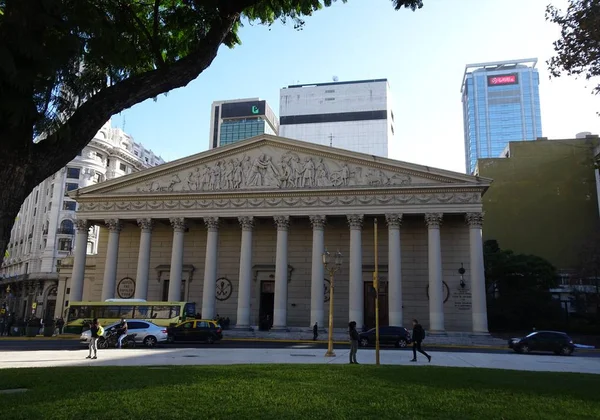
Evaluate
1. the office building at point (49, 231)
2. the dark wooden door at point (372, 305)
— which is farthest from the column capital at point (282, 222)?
the office building at point (49, 231)

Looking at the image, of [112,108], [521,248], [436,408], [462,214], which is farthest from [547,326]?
[112,108]

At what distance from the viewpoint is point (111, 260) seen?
4366cm

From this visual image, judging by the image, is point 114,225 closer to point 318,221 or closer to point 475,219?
point 318,221

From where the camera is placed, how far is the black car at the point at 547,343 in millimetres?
29094

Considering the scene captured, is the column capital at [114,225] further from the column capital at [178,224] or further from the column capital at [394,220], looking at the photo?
the column capital at [394,220]

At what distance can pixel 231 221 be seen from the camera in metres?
45.9

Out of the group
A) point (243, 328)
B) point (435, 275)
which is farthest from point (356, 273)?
point (243, 328)

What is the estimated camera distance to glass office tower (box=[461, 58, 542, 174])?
16125 centimetres

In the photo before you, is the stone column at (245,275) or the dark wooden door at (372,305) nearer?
the stone column at (245,275)

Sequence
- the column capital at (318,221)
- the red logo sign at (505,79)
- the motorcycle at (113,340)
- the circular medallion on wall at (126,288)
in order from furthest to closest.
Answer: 1. the red logo sign at (505,79)
2. the circular medallion on wall at (126,288)
3. the column capital at (318,221)
4. the motorcycle at (113,340)

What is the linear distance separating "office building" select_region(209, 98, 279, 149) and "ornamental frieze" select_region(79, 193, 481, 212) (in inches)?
4104

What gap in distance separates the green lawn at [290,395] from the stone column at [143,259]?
29.2 meters

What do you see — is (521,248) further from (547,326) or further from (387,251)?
Result: (387,251)

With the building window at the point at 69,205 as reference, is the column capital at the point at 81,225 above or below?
below
